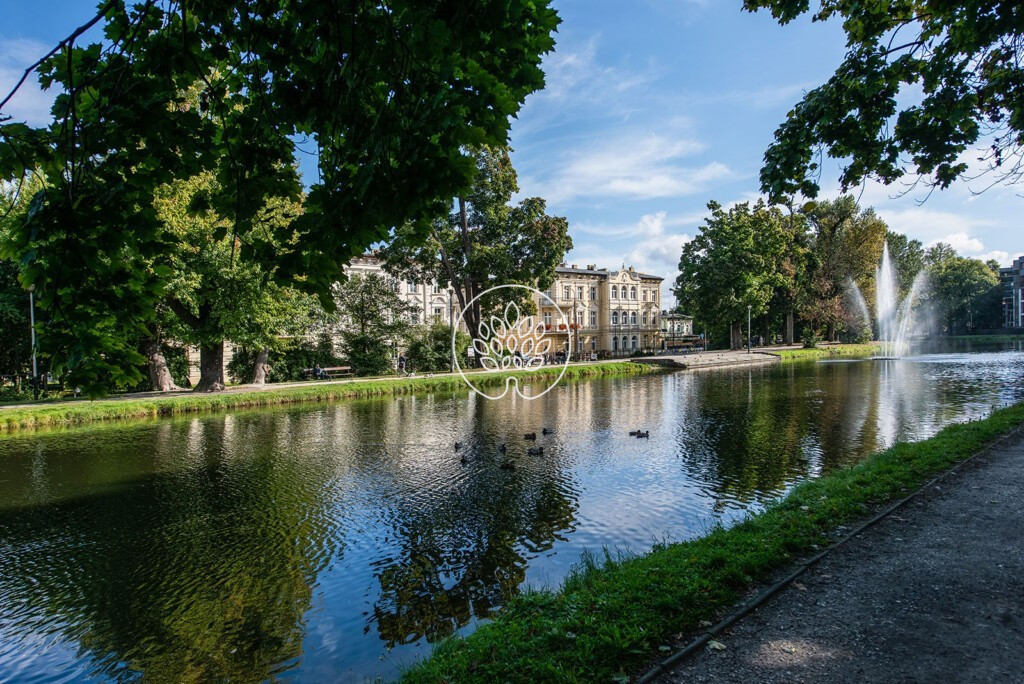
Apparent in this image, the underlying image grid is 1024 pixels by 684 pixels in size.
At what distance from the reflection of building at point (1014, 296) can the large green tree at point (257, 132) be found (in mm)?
153322

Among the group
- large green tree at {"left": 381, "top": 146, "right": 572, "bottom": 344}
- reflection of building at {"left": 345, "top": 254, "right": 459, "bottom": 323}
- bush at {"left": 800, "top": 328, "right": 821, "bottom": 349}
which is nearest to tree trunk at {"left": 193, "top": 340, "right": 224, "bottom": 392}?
large green tree at {"left": 381, "top": 146, "right": 572, "bottom": 344}

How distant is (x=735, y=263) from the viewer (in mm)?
56594

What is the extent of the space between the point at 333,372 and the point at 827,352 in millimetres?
49889

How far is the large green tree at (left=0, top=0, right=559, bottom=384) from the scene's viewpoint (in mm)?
3568

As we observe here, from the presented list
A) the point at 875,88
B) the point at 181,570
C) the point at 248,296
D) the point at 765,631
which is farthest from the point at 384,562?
the point at 248,296

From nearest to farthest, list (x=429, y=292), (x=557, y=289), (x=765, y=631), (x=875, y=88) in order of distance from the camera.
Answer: (x=765, y=631) → (x=875, y=88) → (x=429, y=292) → (x=557, y=289)

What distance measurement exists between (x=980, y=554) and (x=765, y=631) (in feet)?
10.7

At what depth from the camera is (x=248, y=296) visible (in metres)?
28.2

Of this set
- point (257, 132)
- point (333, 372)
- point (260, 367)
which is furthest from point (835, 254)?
point (257, 132)

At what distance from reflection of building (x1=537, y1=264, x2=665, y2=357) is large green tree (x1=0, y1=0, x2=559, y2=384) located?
192ft

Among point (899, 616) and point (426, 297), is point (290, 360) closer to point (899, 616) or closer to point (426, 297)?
point (426, 297)

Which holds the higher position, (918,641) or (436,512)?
(918,641)

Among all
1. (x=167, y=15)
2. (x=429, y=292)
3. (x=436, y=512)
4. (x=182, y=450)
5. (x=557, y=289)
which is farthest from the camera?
(x=557, y=289)

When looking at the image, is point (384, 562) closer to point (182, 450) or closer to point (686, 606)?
point (686, 606)
